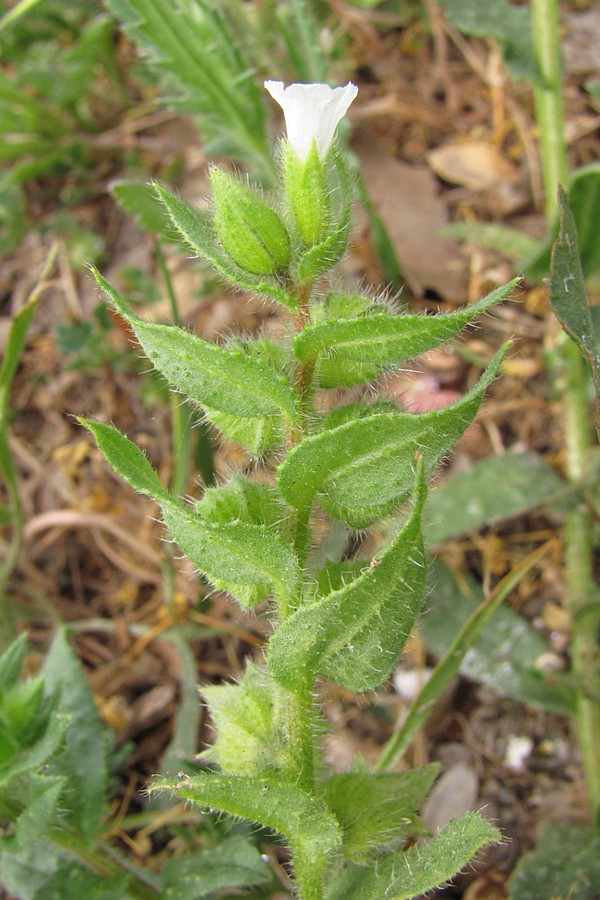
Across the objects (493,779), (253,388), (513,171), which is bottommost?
(493,779)

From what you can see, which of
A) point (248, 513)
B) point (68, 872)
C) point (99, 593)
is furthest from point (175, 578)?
point (248, 513)

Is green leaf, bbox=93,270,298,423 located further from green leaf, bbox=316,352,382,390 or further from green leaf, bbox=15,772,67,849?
green leaf, bbox=15,772,67,849

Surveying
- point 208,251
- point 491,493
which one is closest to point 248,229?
point 208,251

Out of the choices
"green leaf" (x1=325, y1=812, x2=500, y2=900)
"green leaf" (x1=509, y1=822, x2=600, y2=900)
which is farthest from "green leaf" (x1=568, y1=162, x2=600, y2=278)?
"green leaf" (x1=325, y1=812, x2=500, y2=900)

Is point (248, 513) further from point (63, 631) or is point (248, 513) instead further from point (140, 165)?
point (140, 165)

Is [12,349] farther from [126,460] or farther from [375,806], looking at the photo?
[375,806]

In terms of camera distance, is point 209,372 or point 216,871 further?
point 216,871

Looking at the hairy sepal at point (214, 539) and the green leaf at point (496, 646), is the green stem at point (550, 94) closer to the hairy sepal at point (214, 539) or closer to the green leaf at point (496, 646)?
the green leaf at point (496, 646)
